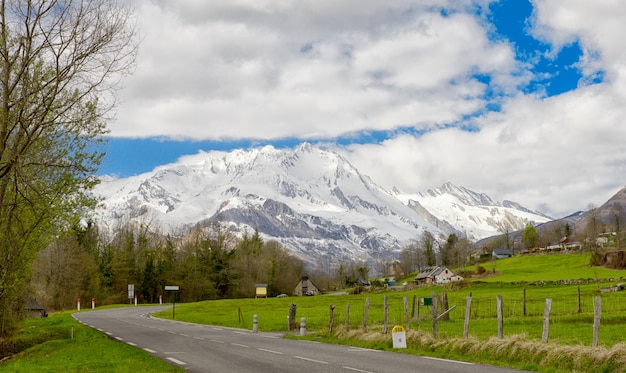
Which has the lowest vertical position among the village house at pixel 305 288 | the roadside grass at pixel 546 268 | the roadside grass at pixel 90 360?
the village house at pixel 305 288

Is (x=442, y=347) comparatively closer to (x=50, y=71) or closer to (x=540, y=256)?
(x=50, y=71)

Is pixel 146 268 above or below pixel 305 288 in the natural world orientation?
above

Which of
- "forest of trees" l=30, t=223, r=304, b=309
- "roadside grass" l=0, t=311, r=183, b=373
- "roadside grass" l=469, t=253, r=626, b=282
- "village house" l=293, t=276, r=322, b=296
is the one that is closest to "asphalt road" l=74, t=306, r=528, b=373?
"roadside grass" l=0, t=311, r=183, b=373

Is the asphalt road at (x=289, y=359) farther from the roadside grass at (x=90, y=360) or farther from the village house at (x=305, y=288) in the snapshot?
the village house at (x=305, y=288)

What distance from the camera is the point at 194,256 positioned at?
121 m

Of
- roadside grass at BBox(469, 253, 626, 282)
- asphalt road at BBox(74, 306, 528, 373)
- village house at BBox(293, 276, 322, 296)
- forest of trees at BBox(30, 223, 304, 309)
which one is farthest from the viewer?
village house at BBox(293, 276, 322, 296)

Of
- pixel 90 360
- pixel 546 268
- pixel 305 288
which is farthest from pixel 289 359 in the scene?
pixel 305 288

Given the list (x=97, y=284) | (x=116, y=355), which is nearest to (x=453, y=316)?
(x=116, y=355)

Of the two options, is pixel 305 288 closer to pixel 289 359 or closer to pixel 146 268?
pixel 146 268

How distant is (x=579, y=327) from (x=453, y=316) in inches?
506

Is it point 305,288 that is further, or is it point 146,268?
point 305,288

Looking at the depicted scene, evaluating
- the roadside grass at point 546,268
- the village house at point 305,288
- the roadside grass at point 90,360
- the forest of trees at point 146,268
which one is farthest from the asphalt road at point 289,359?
the village house at point 305,288

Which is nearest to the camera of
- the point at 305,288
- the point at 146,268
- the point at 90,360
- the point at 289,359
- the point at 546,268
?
the point at 289,359

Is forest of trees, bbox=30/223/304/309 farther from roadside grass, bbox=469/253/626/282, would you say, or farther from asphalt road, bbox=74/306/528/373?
asphalt road, bbox=74/306/528/373
